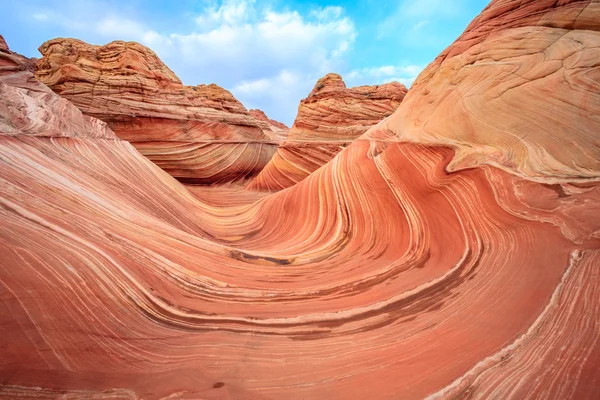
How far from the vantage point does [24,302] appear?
1.31 m

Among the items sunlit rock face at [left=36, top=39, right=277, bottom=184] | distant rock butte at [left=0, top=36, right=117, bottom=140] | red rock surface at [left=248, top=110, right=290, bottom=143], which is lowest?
distant rock butte at [left=0, top=36, right=117, bottom=140]

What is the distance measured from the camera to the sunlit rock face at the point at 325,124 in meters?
8.55

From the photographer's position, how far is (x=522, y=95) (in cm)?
274

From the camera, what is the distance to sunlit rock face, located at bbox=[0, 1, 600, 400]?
1184 millimetres

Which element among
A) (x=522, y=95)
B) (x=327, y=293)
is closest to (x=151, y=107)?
(x=327, y=293)

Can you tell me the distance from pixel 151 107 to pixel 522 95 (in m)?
9.07

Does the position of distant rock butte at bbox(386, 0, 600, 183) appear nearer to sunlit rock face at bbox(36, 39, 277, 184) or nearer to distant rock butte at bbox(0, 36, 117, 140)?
distant rock butte at bbox(0, 36, 117, 140)

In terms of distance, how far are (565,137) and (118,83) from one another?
10.3 meters

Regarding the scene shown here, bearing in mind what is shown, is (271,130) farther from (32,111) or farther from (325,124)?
(32,111)

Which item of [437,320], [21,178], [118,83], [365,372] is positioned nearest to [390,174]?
[437,320]

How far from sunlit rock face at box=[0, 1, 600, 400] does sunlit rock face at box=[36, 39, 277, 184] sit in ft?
17.9

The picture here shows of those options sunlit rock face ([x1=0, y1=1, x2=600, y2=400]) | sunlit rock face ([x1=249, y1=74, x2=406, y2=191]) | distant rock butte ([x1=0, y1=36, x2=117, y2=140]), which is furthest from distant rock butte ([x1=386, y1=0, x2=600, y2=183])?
sunlit rock face ([x1=249, y1=74, x2=406, y2=191])

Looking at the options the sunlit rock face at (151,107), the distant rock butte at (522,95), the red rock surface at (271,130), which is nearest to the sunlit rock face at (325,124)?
the sunlit rock face at (151,107)

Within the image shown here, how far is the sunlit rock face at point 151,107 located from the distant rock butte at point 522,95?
6.98 m
